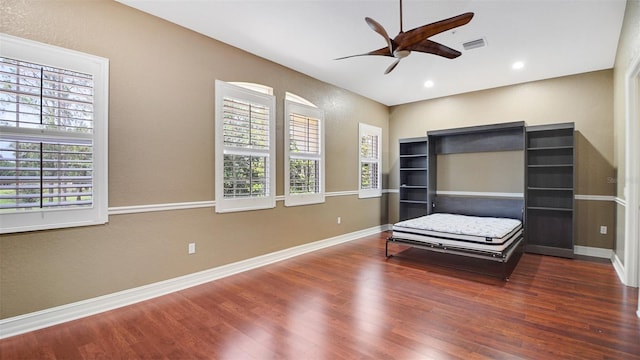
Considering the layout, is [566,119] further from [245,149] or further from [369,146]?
[245,149]

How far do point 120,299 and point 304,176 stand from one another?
289 centimetres

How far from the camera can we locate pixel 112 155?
2.84m

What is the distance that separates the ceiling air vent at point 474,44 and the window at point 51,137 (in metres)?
4.06

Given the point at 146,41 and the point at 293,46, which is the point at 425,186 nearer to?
the point at 293,46

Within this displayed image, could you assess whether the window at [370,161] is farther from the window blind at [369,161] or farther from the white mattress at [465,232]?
the white mattress at [465,232]

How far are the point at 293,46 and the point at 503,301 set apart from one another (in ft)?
12.4

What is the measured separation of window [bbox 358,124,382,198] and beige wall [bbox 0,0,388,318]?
2403 millimetres

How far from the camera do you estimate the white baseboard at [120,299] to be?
2381 mm

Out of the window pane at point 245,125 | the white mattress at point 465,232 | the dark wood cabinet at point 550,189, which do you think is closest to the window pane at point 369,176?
the white mattress at point 465,232

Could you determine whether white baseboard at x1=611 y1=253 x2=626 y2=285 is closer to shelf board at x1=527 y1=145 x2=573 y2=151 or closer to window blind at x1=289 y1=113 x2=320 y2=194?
shelf board at x1=527 y1=145 x2=573 y2=151

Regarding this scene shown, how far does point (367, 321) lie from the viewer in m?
2.54

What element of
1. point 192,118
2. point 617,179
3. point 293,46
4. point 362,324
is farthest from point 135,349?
point 617,179

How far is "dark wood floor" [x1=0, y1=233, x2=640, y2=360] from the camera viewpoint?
2123 millimetres

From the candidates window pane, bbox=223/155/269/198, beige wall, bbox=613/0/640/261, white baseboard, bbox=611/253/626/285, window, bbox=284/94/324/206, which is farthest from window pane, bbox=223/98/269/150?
white baseboard, bbox=611/253/626/285
